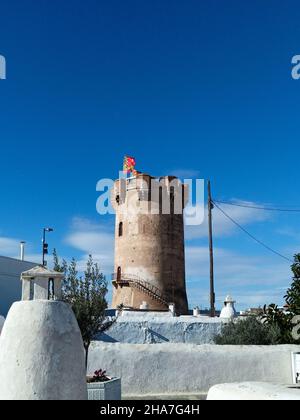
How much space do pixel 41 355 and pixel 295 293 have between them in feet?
37.0

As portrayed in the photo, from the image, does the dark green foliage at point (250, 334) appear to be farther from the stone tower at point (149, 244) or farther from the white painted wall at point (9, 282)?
the stone tower at point (149, 244)

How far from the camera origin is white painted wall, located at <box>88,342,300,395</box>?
14.1m

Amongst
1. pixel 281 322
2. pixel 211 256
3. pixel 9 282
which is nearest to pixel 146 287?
pixel 9 282

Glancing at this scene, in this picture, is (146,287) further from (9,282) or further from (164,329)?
(164,329)

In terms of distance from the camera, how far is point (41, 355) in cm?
619

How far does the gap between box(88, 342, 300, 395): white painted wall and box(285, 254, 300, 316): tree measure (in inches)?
57.3

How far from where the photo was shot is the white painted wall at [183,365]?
46.2 feet

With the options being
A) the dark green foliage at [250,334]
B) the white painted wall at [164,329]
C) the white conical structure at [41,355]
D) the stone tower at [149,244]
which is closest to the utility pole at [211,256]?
the white painted wall at [164,329]

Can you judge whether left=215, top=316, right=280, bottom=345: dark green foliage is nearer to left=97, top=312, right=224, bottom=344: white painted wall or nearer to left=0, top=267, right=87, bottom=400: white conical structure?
left=97, top=312, right=224, bottom=344: white painted wall

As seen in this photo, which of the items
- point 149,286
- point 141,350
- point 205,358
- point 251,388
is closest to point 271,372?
point 205,358

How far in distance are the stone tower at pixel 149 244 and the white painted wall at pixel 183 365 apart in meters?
20.5

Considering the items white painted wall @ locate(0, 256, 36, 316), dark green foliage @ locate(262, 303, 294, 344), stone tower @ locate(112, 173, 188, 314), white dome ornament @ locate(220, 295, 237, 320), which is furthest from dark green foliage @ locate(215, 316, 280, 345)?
stone tower @ locate(112, 173, 188, 314)

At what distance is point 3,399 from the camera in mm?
6152
